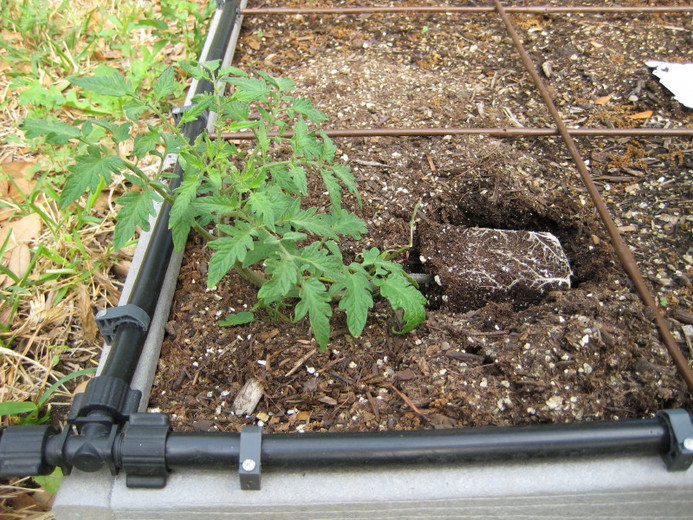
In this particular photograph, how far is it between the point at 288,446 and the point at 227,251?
48 centimetres

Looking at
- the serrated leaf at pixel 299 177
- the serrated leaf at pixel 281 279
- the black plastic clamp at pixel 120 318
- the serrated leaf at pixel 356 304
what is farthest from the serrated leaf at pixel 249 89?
the black plastic clamp at pixel 120 318

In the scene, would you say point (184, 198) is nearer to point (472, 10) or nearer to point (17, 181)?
point (17, 181)

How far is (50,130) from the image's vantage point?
1376 millimetres

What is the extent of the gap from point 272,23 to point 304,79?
0.70 m

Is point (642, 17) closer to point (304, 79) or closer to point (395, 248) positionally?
point (304, 79)

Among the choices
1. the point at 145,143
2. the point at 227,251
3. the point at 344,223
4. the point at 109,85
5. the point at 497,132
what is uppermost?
the point at 109,85

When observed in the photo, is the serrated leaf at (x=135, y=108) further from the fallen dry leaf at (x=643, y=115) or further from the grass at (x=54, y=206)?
the fallen dry leaf at (x=643, y=115)

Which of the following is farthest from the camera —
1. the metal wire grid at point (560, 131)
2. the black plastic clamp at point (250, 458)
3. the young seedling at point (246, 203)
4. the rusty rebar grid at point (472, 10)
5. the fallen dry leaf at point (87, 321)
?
the rusty rebar grid at point (472, 10)

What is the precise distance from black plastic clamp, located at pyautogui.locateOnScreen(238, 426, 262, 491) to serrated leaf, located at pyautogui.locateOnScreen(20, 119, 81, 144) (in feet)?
2.68

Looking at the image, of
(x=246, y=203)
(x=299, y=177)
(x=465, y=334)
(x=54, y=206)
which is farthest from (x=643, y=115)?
(x=54, y=206)

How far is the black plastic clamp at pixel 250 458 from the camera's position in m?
1.30

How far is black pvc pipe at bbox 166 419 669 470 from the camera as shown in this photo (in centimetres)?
133

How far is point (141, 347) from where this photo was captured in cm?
169

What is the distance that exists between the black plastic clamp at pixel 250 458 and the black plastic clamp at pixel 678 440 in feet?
3.13
